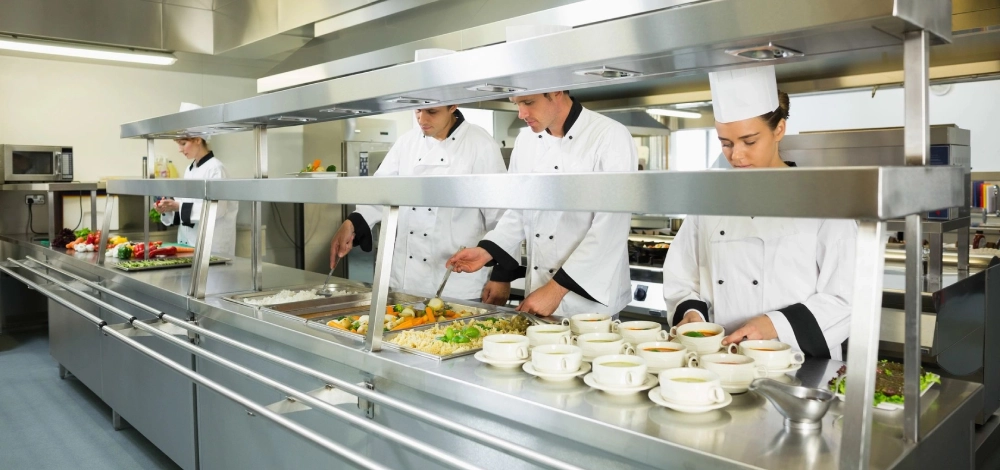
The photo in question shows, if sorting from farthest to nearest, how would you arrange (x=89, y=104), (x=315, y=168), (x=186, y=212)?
(x=315, y=168), (x=89, y=104), (x=186, y=212)

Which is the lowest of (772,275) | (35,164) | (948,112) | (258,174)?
(772,275)

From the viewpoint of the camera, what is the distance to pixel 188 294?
2.85m

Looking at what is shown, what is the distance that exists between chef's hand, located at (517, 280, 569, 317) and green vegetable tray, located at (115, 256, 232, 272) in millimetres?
2299

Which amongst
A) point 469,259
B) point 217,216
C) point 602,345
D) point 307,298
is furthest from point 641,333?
point 217,216

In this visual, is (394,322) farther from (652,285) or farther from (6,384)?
(6,384)

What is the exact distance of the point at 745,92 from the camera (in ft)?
5.97

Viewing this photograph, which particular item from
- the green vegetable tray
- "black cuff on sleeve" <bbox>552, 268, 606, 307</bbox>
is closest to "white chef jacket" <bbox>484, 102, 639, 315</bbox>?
"black cuff on sleeve" <bbox>552, 268, 606, 307</bbox>

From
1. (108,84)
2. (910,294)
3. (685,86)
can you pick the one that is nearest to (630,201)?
(910,294)

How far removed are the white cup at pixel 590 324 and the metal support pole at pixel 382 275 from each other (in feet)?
1.57

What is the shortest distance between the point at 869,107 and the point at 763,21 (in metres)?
6.90

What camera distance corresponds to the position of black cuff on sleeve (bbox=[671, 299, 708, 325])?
2.12m

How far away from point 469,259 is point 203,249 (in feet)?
3.24

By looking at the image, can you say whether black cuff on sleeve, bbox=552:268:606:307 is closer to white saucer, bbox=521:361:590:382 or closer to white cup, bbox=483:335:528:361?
white cup, bbox=483:335:528:361

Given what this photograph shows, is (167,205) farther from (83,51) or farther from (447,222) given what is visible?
(447,222)
